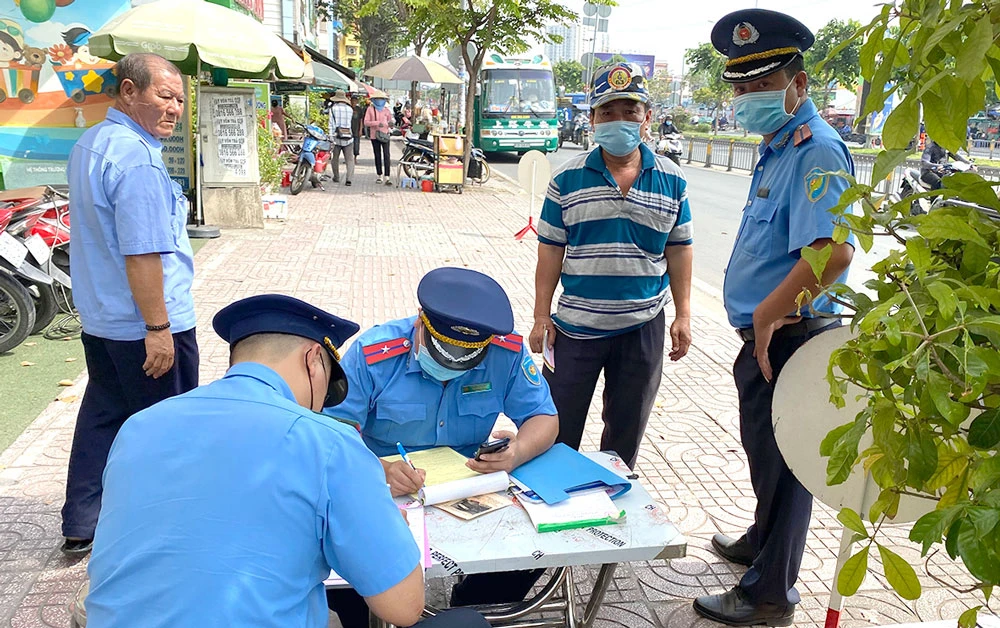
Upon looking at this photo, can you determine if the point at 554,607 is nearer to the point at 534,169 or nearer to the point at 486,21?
the point at 534,169

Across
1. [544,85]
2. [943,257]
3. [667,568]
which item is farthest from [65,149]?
[544,85]

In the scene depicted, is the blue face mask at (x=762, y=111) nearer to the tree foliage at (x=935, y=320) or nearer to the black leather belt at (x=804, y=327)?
Answer: the black leather belt at (x=804, y=327)

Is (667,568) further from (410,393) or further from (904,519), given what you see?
(410,393)

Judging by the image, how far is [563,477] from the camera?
7.88ft

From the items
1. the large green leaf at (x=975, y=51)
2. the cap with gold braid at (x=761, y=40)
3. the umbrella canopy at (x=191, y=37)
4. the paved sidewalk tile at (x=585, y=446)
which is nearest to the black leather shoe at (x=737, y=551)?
the paved sidewalk tile at (x=585, y=446)

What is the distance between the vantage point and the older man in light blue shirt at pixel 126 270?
2.96 meters

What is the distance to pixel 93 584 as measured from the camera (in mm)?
1476

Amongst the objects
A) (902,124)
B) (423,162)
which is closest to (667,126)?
(423,162)

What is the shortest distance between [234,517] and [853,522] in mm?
1042

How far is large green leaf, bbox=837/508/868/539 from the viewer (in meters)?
1.18

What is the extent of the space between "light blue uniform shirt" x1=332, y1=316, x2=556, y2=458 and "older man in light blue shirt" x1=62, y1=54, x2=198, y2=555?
990mm

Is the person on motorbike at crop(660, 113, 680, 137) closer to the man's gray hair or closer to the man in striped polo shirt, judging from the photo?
the man in striped polo shirt

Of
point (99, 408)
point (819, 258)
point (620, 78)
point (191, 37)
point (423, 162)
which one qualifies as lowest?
point (99, 408)

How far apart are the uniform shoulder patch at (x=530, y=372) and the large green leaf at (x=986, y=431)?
1.73 meters
